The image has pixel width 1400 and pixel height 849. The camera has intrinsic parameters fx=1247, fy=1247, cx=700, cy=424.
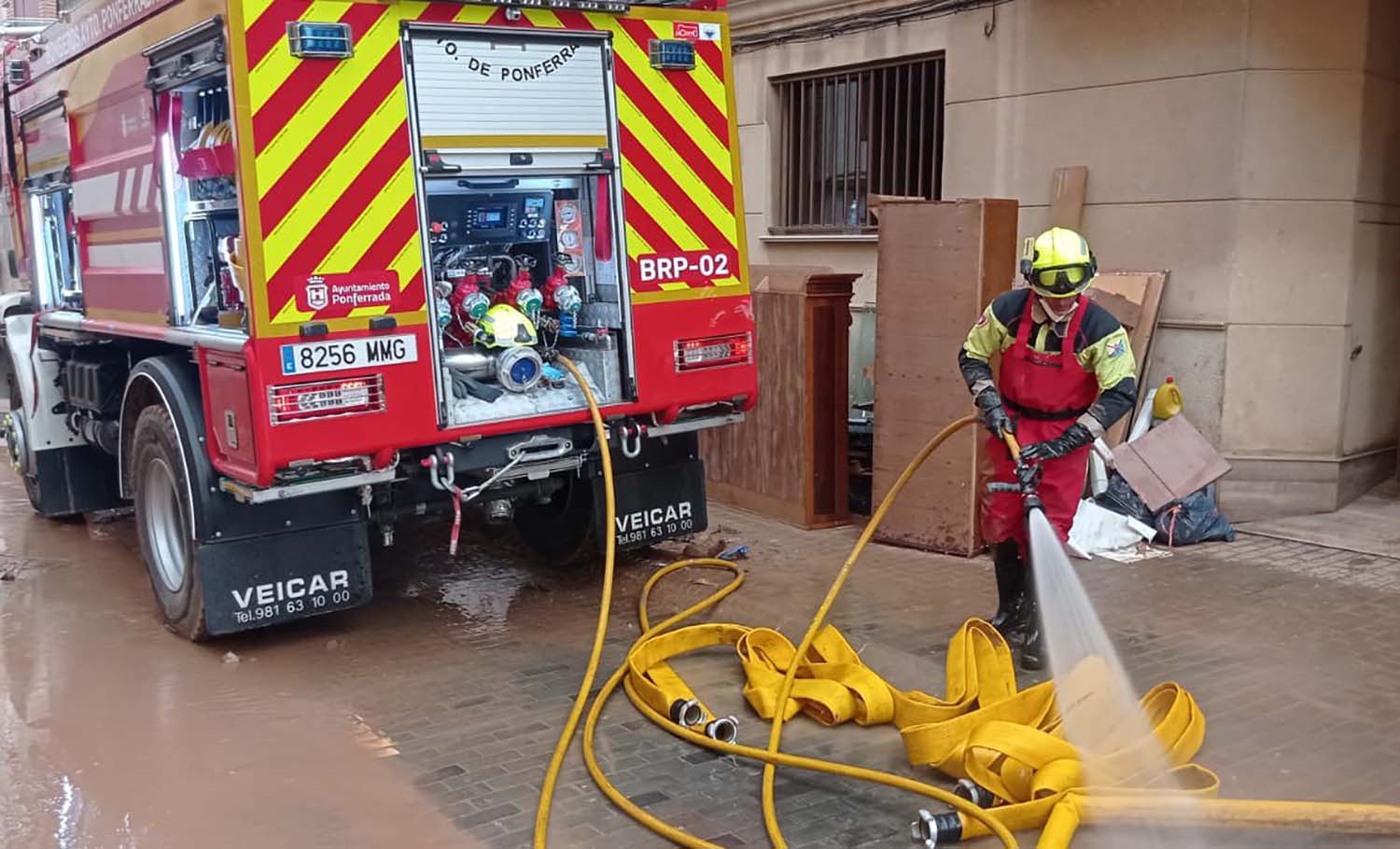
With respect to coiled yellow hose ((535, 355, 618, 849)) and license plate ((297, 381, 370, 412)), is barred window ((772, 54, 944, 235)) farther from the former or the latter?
license plate ((297, 381, 370, 412))

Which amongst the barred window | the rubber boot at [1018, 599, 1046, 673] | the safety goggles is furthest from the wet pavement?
the barred window

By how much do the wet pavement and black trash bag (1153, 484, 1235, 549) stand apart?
13 cm

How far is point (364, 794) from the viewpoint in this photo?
161 inches

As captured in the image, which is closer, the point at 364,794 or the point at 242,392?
the point at 364,794

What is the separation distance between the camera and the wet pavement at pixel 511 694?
13.0 feet

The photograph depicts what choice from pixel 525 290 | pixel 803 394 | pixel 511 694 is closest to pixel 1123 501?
pixel 803 394

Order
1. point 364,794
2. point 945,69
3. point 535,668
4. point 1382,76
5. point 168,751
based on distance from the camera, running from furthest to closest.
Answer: point 945,69
point 1382,76
point 535,668
point 168,751
point 364,794

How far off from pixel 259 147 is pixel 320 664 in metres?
2.20

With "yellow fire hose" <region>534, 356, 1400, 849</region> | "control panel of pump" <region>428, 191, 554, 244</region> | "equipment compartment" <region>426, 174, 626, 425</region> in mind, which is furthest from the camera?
"control panel of pump" <region>428, 191, 554, 244</region>

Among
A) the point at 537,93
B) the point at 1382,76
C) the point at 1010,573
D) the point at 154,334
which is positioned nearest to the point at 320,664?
the point at 154,334

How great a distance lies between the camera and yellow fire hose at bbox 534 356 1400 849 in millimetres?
3627

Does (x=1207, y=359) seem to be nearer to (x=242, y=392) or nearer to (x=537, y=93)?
(x=537, y=93)

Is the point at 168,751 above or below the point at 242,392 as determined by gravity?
below

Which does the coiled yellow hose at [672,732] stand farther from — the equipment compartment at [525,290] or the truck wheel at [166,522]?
the truck wheel at [166,522]
